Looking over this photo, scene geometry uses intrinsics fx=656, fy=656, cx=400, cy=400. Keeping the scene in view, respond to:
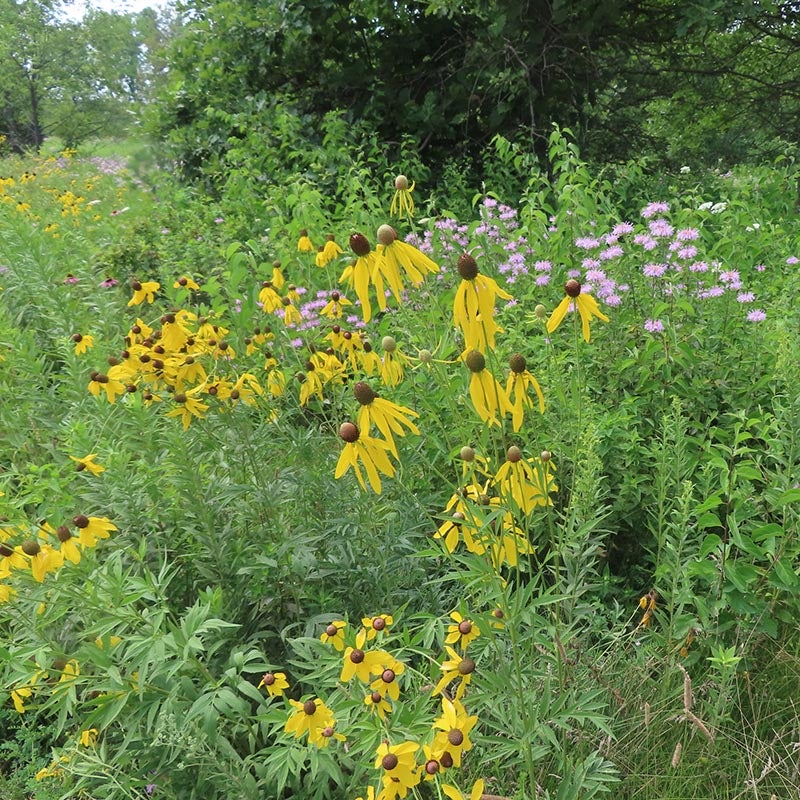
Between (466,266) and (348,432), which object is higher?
(466,266)

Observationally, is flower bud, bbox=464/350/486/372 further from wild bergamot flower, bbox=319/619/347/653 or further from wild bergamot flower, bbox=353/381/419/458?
wild bergamot flower, bbox=319/619/347/653

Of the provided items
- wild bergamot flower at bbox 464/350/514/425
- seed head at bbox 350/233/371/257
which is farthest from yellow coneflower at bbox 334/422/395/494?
seed head at bbox 350/233/371/257

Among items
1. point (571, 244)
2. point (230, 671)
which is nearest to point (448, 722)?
point (230, 671)

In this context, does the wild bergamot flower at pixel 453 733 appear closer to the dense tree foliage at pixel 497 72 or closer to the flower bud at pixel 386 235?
the flower bud at pixel 386 235

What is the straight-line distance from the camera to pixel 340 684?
1518 mm

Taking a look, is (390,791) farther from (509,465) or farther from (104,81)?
(104,81)

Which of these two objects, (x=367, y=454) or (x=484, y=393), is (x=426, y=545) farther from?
(x=484, y=393)

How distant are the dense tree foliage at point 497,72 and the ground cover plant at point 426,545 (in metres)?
2.56

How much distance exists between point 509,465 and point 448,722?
494mm

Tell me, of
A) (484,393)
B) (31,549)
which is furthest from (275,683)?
(484,393)

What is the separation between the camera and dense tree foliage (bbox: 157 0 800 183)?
17.0 ft

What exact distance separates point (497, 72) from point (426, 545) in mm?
4432

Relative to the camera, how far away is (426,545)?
2174 millimetres

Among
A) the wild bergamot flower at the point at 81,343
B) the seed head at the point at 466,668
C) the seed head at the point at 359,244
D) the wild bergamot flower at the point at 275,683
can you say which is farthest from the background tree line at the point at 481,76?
the seed head at the point at 466,668
